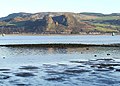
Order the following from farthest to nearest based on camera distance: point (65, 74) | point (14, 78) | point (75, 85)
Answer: point (65, 74), point (14, 78), point (75, 85)

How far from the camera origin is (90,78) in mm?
48406

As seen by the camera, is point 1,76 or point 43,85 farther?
point 1,76

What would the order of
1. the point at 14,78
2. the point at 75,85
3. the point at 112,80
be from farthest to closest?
the point at 14,78, the point at 112,80, the point at 75,85

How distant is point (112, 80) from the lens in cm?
4603

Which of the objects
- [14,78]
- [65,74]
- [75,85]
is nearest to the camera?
[75,85]

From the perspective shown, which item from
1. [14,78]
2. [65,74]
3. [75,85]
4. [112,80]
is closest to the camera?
[75,85]

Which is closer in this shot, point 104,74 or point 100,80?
point 100,80

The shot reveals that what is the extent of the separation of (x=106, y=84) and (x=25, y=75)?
49.1 feet

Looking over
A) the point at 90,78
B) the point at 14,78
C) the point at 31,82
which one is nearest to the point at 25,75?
the point at 14,78

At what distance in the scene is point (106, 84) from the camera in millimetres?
43000

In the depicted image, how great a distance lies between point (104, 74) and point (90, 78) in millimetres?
4474

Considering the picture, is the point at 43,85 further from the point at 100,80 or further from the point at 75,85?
the point at 100,80

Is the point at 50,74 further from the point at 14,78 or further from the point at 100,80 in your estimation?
the point at 100,80

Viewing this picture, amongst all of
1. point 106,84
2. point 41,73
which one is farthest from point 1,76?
point 106,84
